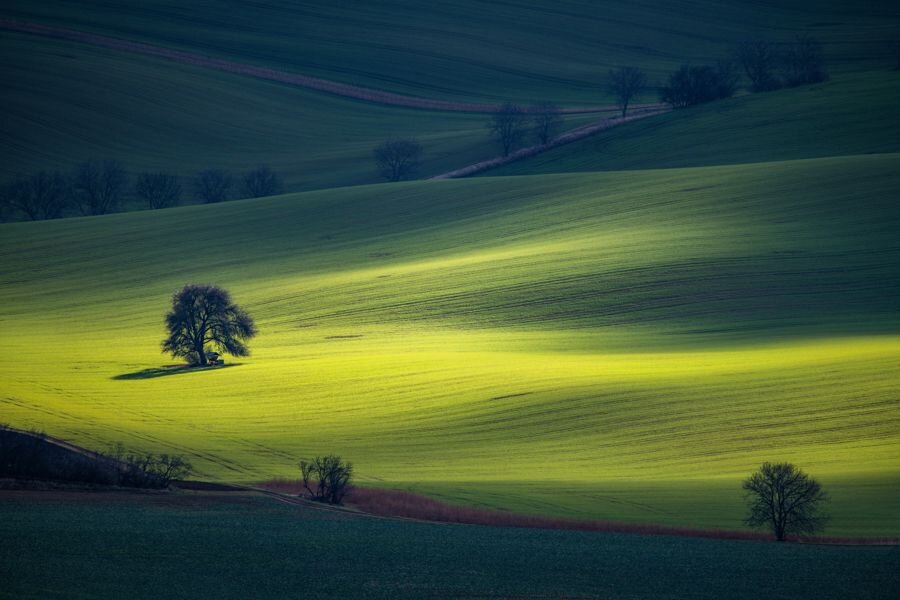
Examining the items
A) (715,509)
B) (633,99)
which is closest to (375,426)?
(715,509)

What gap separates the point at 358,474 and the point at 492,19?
8611 centimetres

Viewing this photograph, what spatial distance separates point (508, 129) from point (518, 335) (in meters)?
36.2

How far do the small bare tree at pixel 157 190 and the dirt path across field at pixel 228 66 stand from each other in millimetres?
25011

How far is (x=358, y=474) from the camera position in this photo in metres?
21.0

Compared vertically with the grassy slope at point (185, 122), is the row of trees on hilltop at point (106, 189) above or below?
below

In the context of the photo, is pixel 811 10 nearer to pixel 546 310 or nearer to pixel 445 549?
pixel 546 310

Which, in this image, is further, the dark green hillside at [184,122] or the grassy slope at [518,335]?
the dark green hillside at [184,122]

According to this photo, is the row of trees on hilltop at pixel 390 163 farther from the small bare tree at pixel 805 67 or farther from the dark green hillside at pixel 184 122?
the dark green hillside at pixel 184 122

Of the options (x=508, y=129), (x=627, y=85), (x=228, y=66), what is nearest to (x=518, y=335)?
(x=508, y=129)

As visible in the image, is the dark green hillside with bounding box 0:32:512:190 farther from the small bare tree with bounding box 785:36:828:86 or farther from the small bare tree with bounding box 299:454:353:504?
the small bare tree with bounding box 299:454:353:504

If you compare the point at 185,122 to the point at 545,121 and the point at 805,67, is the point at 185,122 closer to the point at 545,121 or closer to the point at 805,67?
the point at 545,121

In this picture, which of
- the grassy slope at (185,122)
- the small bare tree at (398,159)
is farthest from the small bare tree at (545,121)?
the small bare tree at (398,159)

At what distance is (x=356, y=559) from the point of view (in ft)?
47.7

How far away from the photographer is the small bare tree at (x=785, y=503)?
1739 centimetres
